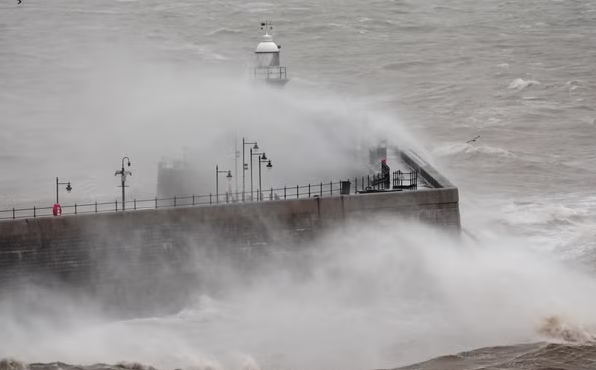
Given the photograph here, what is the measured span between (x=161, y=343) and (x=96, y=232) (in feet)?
12.3

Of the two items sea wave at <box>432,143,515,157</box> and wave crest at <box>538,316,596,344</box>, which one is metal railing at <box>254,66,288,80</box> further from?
wave crest at <box>538,316,596,344</box>

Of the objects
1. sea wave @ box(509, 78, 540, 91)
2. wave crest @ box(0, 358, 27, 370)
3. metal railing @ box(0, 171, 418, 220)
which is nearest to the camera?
wave crest @ box(0, 358, 27, 370)

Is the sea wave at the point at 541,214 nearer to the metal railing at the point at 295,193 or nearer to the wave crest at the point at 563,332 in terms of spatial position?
the metal railing at the point at 295,193

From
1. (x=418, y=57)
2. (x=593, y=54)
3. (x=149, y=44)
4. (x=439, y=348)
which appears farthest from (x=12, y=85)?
(x=439, y=348)

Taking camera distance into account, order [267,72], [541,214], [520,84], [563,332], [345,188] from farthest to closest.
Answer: [520,84]
[267,72]
[541,214]
[345,188]
[563,332]

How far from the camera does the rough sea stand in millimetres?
32969

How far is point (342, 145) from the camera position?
44.1 meters

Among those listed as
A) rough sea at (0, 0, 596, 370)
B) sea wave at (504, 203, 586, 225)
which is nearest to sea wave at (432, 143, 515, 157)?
rough sea at (0, 0, 596, 370)

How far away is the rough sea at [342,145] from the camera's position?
3297cm

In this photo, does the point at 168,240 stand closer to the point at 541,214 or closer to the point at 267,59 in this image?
the point at 267,59

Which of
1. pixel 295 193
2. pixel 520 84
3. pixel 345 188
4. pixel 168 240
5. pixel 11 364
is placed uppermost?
pixel 520 84

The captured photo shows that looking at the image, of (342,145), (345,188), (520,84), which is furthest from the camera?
(520,84)

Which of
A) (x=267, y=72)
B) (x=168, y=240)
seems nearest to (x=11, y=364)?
(x=168, y=240)

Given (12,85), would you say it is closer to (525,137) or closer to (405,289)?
(525,137)
